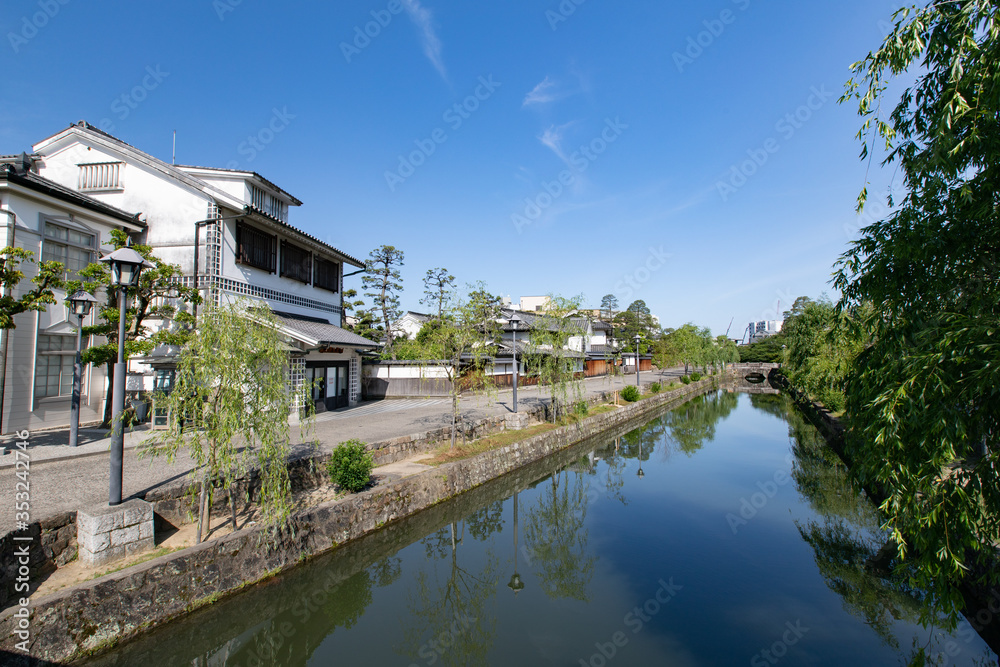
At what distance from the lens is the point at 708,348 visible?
58.6 meters

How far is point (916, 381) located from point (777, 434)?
2427cm

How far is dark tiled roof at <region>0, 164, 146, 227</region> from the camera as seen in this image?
11.5 metres

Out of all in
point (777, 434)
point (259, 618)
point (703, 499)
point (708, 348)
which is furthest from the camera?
point (708, 348)

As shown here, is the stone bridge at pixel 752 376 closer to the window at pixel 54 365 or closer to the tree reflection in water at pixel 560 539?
the tree reflection in water at pixel 560 539

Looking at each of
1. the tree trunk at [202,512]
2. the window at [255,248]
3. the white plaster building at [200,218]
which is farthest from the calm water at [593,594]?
the window at [255,248]

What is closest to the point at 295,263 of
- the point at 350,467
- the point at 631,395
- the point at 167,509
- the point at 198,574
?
the point at 350,467

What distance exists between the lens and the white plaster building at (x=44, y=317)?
11.7m

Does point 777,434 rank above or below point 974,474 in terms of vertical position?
below

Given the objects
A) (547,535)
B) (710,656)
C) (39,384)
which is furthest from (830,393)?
(39,384)

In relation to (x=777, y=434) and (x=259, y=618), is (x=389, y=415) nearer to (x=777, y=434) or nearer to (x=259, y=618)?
(x=259, y=618)

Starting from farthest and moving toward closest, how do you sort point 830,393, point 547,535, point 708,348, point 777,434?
point 708,348
point 777,434
point 830,393
point 547,535

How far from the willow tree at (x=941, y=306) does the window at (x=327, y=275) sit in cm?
1958

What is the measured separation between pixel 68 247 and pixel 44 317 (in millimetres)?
2176

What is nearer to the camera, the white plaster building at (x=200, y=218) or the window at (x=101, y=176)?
the white plaster building at (x=200, y=218)
